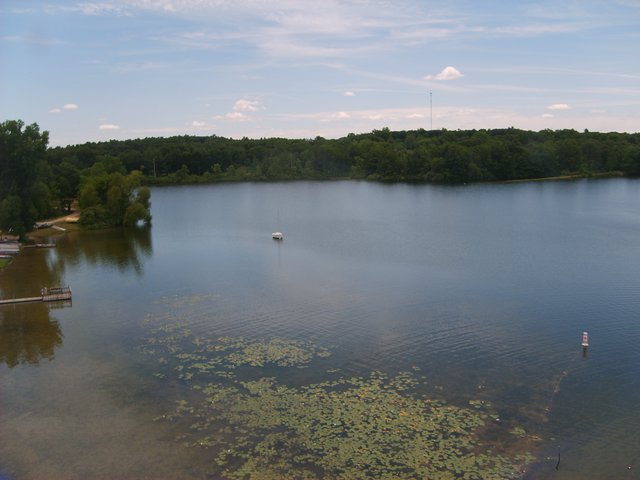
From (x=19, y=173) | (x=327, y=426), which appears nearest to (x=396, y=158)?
(x=19, y=173)

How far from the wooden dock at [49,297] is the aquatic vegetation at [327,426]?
12.0 meters

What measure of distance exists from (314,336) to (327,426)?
758 cm

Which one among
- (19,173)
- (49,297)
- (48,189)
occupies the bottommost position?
→ (49,297)

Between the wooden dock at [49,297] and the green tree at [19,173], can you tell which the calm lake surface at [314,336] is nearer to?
the wooden dock at [49,297]

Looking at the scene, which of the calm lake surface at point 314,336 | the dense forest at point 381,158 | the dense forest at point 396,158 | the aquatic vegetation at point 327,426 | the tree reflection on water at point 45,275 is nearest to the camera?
the aquatic vegetation at point 327,426

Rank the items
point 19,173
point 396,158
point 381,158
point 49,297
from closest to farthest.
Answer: point 49,297 < point 19,173 < point 396,158 < point 381,158

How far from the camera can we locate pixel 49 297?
3130 centimetres

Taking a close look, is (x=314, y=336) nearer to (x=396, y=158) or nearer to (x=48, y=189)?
(x=48, y=189)

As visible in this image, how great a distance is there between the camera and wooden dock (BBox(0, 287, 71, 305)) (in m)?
30.9

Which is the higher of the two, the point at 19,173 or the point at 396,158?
the point at 396,158

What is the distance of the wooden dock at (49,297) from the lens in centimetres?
3087

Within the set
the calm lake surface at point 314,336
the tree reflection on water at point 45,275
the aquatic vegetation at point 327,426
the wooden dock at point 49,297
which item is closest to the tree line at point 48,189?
the tree reflection on water at point 45,275

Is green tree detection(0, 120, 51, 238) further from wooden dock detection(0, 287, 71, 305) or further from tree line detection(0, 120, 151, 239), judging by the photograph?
wooden dock detection(0, 287, 71, 305)

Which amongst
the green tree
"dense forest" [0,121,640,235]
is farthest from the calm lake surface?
"dense forest" [0,121,640,235]
